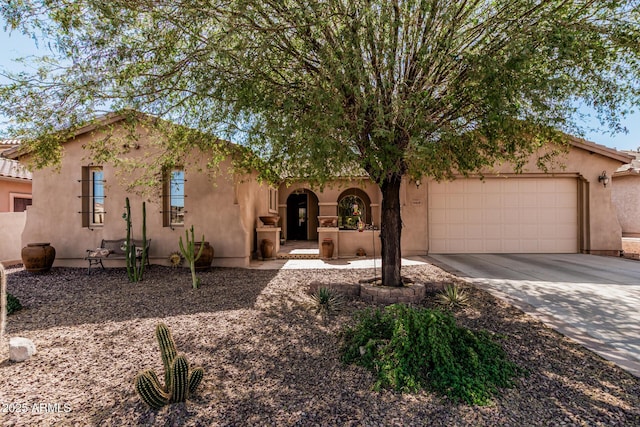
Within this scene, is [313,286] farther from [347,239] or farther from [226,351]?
[347,239]

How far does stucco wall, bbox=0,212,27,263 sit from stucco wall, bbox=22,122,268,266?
1973 millimetres

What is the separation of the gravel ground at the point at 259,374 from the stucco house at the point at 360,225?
12.1 feet

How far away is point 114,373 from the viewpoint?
126 inches

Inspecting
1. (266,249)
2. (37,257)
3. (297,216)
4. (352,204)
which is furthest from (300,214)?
(37,257)

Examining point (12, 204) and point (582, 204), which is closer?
point (582, 204)

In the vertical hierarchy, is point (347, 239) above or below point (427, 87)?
below

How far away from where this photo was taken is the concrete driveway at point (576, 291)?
390 cm

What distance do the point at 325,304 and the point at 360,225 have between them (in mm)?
6503

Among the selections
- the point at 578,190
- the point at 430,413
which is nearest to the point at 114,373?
the point at 430,413

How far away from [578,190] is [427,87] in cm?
939

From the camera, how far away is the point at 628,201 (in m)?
13.9

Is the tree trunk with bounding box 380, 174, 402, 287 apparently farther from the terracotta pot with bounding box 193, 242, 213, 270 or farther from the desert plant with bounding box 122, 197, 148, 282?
the desert plant with bounding box 122, 197, 148, 282

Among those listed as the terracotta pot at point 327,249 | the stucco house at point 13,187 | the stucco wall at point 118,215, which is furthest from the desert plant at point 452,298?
the stucco house at point 13,187

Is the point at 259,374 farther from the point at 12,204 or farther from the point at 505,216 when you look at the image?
the point at 12,204
